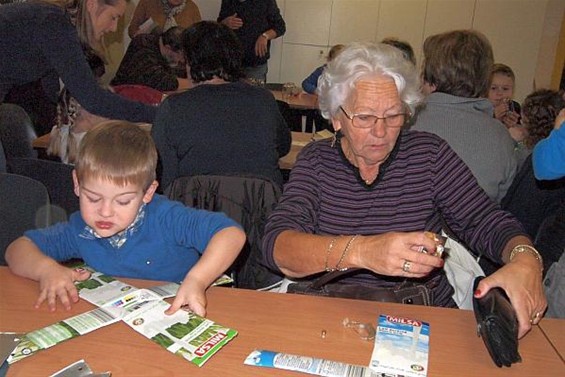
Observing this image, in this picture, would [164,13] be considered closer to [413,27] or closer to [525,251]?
[413,27]

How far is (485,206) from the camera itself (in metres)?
1.68

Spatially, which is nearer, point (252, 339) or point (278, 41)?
point (252, 339)

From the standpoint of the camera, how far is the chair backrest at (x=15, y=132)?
284 cm

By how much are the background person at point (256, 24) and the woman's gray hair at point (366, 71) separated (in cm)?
479

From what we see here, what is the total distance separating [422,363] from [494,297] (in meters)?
0.24

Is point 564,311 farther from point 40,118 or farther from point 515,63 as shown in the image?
point 515,63

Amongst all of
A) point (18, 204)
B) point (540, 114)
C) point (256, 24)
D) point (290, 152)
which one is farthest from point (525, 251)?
point (256, 24)

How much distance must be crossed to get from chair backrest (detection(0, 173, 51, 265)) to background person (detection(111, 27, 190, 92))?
2316 mm

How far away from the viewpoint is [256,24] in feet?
21.2

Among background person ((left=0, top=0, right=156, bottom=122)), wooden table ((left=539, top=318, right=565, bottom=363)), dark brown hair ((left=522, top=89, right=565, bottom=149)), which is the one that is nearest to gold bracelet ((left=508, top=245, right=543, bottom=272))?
wooden table ((left=539, top=318, right=565, bottom=363))

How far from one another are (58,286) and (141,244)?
34 centimetres

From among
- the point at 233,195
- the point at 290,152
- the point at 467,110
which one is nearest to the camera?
the point at 233,195

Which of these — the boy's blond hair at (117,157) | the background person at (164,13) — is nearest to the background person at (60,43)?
the boy's blond hair at (117,157)

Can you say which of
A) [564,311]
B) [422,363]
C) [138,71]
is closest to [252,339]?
[422,363]
